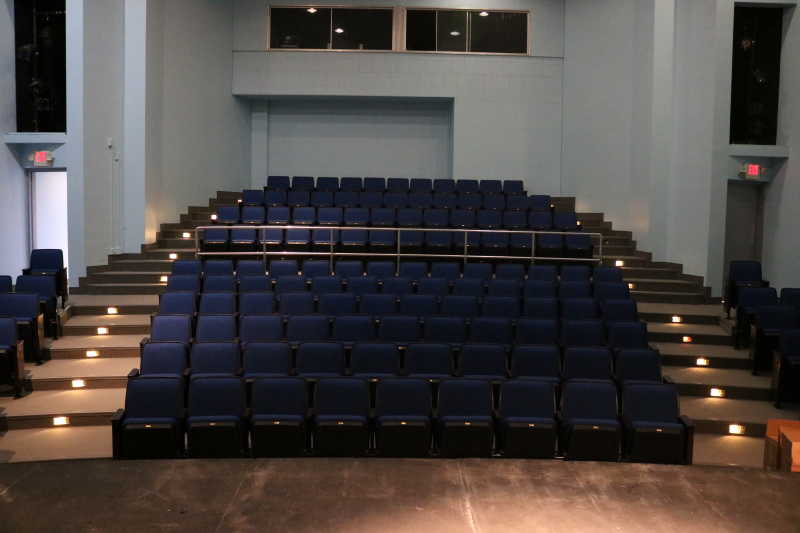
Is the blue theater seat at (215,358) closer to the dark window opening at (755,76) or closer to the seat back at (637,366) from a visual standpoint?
the seat back at (637,366)

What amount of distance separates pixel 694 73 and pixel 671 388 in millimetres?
6045

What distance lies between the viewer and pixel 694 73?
32.6ft

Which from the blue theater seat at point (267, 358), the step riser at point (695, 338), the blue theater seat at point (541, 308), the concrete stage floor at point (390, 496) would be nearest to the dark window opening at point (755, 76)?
the step riser at point (695, 338)

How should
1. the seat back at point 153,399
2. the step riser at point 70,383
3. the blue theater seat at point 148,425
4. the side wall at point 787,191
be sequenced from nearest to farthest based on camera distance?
the blue theater seat at point 148,425 < the seat back at point 153,399 < the step riser at point 70,383 < the side wall at point 787,191

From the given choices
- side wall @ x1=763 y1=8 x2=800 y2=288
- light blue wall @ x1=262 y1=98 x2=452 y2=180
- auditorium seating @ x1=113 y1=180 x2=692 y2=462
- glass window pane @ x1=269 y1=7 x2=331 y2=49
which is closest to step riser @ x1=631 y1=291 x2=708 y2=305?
auditorium seating @ x1=113 y1=180 x2=692 y2=462

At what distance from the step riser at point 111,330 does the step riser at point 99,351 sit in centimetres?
48

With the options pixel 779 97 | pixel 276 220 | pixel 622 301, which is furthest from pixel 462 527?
pixel 779 97

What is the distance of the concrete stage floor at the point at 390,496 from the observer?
379 centimetres

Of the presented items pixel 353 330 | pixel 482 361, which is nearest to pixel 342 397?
pixel 482 361

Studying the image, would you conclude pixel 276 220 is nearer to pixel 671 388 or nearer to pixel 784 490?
pixel 671 388

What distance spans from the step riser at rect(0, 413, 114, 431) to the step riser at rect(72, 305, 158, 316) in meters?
2.36

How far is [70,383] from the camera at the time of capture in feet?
22.0

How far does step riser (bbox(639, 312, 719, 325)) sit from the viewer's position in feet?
27.8

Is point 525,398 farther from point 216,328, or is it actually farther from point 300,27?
point 300,27
